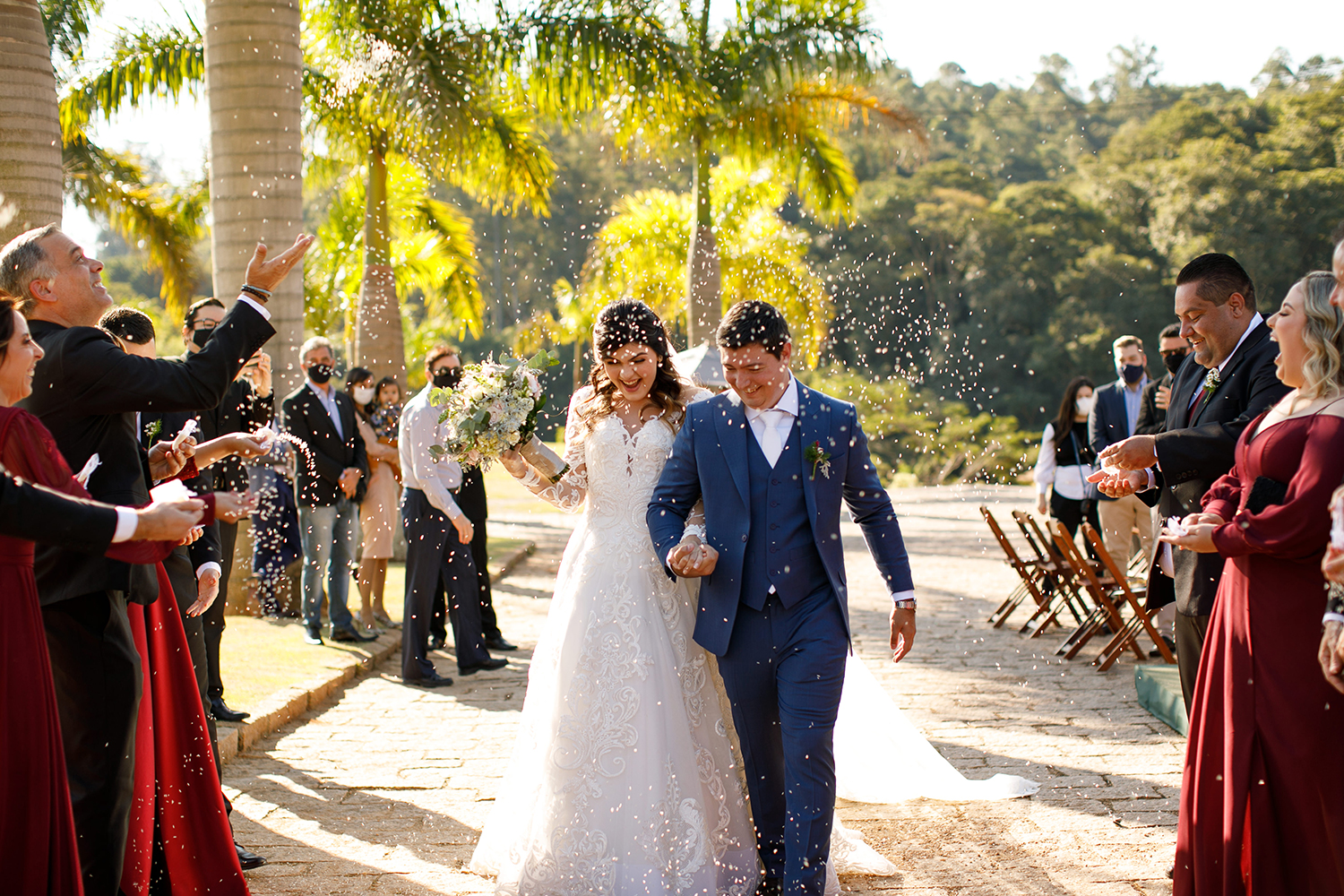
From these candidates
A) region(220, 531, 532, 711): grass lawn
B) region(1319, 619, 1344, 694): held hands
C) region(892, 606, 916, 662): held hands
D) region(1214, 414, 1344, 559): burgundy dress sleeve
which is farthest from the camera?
region(220, 531, 532, 711): grass lawn

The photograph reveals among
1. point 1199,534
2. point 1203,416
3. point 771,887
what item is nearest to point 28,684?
point 771,887

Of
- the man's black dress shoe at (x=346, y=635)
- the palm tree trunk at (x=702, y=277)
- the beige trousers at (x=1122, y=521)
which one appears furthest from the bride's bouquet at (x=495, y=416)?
the palm tree trunk at (x=702, y=277)

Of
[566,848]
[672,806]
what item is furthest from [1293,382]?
[566,848]

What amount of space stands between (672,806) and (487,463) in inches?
65.9

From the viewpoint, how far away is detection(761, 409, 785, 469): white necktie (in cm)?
418

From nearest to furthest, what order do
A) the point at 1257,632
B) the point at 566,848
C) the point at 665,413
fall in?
the point at 1257,632 → the point at 566,848 → the point at 665,413

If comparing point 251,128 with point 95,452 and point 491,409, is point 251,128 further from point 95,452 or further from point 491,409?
point 95,452

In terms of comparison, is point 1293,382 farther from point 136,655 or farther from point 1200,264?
point 136,655

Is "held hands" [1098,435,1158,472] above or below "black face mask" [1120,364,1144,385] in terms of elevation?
below

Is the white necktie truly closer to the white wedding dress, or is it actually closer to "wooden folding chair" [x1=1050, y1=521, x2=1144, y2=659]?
the white wedding dress

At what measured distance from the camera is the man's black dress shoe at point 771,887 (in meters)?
4.21

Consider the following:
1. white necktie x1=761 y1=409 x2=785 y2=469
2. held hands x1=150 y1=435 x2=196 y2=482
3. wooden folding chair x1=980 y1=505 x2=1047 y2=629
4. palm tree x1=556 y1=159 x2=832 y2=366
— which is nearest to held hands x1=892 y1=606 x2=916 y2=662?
white necktie x1=761 y1=409 x2=785 y2=469

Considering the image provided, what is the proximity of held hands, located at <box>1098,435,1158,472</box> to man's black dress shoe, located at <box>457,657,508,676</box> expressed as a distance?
5.53 meters

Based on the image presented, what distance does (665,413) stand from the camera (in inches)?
187
